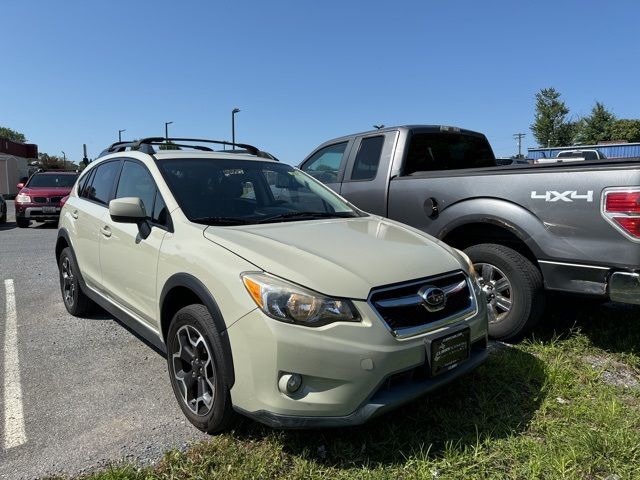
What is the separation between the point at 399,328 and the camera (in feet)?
8.15

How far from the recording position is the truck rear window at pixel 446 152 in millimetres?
4972

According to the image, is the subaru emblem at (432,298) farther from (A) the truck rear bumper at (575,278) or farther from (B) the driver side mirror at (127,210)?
(B) the driver side mirror at (127,210)

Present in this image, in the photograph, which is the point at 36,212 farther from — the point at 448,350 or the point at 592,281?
the point at 592,281

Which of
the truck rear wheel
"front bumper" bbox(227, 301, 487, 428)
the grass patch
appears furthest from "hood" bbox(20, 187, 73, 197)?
"front bumper" bbox(227, 301, 487, 428)

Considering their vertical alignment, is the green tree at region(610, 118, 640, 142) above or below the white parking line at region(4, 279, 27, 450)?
above

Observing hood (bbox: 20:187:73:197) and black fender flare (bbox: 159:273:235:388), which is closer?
black fender flare (bbox: 159:273:235:388)

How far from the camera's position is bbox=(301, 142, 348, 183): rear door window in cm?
566

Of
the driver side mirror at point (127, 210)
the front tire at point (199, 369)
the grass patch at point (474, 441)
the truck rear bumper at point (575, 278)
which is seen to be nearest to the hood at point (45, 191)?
the driver side mirror at point (127, 210)

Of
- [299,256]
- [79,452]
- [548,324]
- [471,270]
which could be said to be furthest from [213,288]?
[548,324]

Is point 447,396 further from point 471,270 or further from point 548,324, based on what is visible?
point 548,324

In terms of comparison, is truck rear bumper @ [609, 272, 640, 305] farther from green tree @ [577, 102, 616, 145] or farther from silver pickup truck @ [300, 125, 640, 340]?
green tree @ [577, 102, 616, 145]

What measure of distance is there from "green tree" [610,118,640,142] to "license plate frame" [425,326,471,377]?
58739 millimetres

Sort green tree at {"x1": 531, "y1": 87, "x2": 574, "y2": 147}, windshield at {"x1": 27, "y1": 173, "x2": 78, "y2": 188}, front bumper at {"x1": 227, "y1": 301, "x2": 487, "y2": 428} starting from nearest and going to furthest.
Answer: front bumper at {"x1": 227, "y1": 301, "x2": 487, "y2": 428}
windshield at {"x1": 27, "y1": 173, "x2": 78, "y2": 188}
green tree at {"x1": 531, "y1": 87, "x2": 574, "y2": 147}

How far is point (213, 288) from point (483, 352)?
1.67 m
